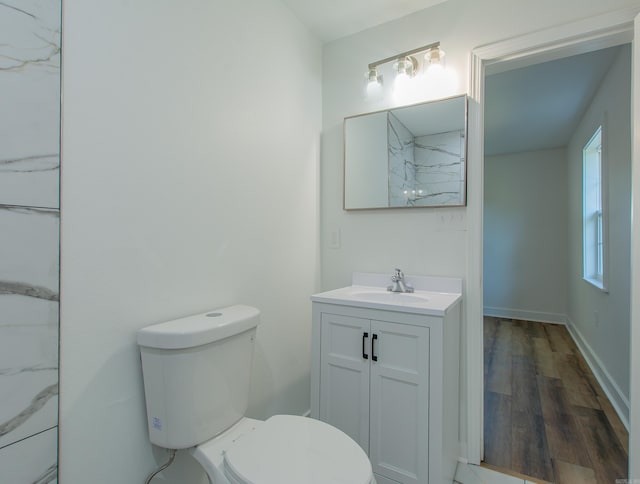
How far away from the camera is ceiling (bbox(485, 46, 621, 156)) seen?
2.46 m

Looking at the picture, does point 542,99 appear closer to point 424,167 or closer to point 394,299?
point 424,167

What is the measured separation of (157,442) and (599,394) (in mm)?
2928

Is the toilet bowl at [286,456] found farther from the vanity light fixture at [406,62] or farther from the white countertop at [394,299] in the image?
the vanity light fixture at [406,62]

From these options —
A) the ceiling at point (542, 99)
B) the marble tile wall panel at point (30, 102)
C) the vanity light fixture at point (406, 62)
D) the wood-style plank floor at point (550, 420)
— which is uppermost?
the ceiling at point (542, 99)

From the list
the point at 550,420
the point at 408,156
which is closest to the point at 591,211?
the point at 550,420

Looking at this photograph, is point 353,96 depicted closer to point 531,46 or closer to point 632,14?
point 531,46

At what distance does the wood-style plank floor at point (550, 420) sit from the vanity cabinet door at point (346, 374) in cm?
81

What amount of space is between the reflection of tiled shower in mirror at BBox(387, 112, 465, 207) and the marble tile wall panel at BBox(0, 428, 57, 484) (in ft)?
5.55

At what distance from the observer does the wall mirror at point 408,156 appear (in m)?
1.70

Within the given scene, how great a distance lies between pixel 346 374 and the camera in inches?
59.1

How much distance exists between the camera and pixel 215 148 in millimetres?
1363

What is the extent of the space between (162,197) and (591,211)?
3967 mm

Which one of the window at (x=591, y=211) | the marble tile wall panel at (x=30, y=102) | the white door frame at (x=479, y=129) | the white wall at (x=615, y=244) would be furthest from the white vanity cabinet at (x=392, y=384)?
the window at (x=591, y=211)

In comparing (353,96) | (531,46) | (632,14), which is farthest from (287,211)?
(632,14)
